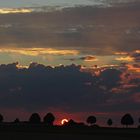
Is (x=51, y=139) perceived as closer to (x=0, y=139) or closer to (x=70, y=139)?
(x=70, y=139)

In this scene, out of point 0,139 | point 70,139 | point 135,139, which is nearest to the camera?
point 0,139

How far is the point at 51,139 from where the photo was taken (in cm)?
8750

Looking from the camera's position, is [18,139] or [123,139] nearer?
[18,139]

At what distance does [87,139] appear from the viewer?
90.1m

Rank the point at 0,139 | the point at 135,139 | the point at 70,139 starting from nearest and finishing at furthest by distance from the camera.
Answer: the point at 0,139
the point at 70,139
the point at 135,139

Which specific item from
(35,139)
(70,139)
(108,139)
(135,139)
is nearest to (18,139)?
(35,139)

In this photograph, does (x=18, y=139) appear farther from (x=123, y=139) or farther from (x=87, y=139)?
(x=123, y=139)

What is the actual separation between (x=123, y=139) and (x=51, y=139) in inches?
527

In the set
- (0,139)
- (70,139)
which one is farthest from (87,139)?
(0,139)

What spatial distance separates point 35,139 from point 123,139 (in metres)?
16.5

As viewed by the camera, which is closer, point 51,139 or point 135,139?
point 51,139

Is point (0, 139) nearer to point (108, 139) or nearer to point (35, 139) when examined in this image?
point (35, 139)

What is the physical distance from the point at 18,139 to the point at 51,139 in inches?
223

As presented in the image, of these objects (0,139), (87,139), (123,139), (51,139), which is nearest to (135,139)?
(123,139)
